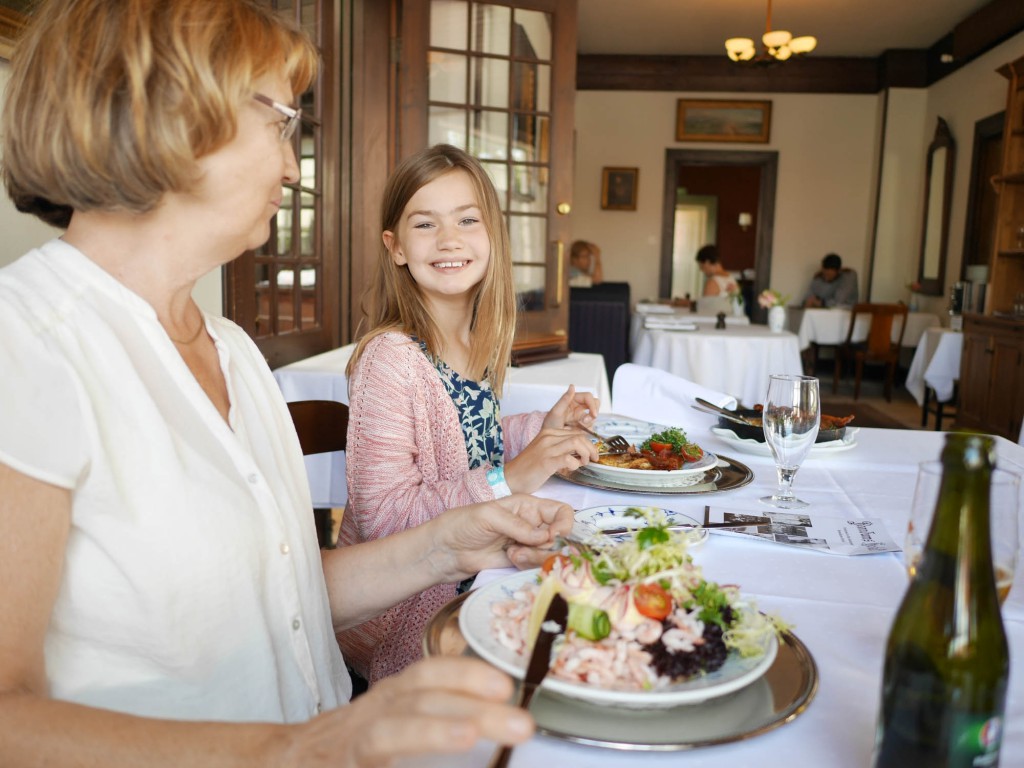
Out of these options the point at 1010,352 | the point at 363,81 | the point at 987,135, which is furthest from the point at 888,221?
the point at 363,81

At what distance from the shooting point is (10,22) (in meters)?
1.35

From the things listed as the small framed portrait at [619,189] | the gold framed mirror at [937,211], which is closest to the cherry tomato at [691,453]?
the gold framed mirror at [937,211]

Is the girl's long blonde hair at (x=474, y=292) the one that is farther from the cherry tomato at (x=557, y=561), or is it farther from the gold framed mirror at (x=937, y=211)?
the gold framed mirror at (x=937, y=211)

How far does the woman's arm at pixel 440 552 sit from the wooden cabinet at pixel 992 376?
5133mm

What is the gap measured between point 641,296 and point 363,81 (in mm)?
7198

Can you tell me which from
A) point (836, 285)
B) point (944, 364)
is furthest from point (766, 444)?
point (836, 285)

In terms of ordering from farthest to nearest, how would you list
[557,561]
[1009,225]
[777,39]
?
[777,39] → [1009,225] → [557,561]

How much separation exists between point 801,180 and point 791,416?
9.87 meters

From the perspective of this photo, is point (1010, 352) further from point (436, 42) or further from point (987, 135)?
point (436, 42)

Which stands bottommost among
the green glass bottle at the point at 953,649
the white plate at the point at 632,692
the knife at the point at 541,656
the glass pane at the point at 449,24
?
the white plate at the point at 632,692

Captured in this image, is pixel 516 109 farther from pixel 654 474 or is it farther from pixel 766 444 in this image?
pixel 654 474

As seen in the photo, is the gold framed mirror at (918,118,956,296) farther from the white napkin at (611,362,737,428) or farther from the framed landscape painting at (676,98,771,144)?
the white napkin at (611,362,737,428)

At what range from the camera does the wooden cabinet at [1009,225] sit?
5.69 m

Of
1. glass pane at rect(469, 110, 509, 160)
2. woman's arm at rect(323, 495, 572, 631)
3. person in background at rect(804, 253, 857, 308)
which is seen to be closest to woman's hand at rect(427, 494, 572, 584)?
woman's arm at rect(323, 495, 572, 631)
